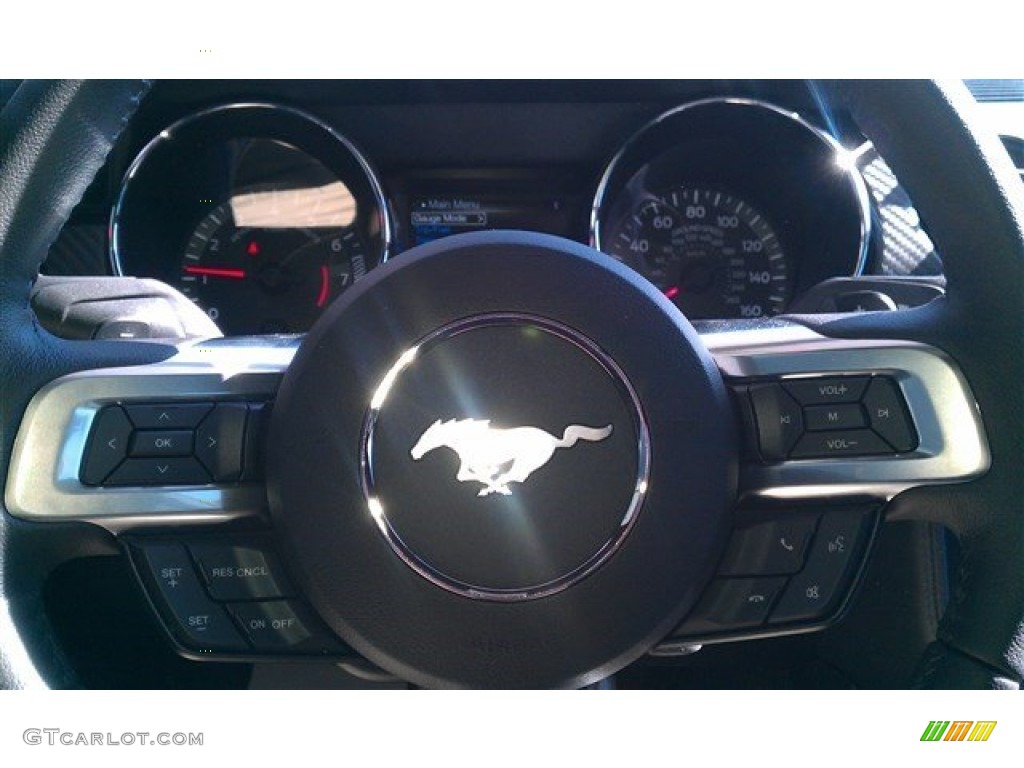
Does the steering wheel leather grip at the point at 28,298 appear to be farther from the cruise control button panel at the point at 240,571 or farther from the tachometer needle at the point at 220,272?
the tachometer needle at the point at 220,272

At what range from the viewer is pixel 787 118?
2.10m

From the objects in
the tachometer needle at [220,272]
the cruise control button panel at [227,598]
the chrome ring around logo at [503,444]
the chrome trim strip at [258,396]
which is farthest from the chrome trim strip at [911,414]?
the tachometer needle at [220,272]

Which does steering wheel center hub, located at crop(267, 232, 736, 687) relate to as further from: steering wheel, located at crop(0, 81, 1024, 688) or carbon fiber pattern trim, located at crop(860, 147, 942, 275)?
carbon fiber pattern trim, located at crop(860, 147, 942, 275)

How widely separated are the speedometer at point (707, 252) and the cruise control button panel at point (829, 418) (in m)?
1.26

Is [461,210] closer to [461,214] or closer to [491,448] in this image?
[461,214]

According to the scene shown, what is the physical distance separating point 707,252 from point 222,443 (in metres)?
1.51

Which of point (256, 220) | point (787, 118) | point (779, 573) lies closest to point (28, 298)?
point (779, 573)

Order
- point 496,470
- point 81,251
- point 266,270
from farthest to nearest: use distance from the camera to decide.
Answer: point 266,270, point 81,251, point 496,470

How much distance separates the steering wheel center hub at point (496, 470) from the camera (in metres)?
0.89

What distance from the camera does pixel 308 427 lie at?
2.92 ft

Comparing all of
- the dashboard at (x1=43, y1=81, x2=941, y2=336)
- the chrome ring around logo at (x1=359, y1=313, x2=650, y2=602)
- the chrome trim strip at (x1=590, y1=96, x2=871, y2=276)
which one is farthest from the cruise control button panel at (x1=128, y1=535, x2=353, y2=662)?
the chrome trim strip at (x1=590, y1=96, x2=871, y2=276)
